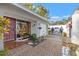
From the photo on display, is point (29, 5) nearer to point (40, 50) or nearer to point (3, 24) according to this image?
point (3, 24)

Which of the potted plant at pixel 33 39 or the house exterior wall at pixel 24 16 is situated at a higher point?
the house exterior wall at pixel 24 16

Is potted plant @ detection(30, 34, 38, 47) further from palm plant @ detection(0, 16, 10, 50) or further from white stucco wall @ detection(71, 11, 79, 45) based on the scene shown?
white stucco wall @ detection(71, 11, 79, 45)

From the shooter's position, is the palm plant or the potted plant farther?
the potted plant

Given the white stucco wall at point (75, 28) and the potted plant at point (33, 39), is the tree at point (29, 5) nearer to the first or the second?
the potted plant at point (33, 39)

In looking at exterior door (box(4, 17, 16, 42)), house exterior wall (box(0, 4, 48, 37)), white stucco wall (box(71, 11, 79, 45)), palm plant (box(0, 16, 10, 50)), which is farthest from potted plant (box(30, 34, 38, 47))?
white stucco wall (box(71, 11, 79, 45))

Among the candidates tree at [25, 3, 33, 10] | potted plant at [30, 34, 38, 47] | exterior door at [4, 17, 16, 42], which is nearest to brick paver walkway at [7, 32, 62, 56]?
potted plant at [30, 34, 38, 47]

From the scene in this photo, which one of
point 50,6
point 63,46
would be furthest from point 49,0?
point 63,46

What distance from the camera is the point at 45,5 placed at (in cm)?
427

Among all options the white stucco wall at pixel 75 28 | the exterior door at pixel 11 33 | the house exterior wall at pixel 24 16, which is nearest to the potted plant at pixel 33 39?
the house exterior wall at pixel 24 16

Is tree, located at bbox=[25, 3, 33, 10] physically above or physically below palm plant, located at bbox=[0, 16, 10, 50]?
above

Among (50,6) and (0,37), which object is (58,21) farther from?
(0,37)

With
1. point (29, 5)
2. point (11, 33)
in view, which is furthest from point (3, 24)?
point (29, 5)

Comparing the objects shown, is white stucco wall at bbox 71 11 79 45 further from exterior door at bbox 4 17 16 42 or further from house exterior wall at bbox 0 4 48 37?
exterior door at bbox 4 17 16 42

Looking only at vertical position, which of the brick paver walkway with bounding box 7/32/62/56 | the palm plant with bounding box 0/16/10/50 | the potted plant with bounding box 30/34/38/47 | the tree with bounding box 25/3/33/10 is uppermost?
the tree with bounding box 25/3/33/10
